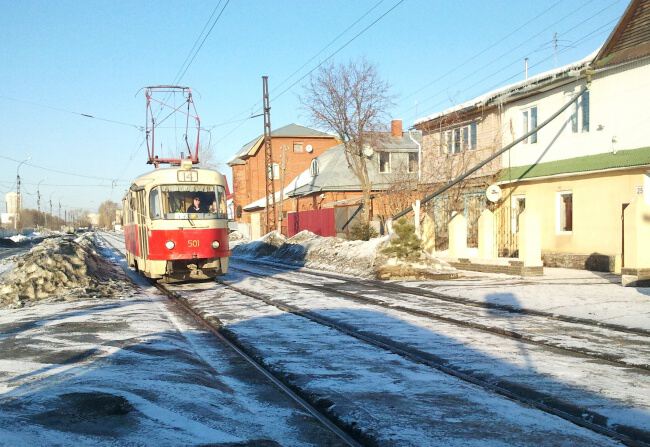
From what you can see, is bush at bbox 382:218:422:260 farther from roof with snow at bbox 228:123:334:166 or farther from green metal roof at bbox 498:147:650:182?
roof with snow at bbox 228:123:334:166

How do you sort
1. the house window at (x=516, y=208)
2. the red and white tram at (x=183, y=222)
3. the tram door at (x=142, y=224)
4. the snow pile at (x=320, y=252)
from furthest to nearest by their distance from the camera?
the house window at (x=516, y=208) → the snow pile at (x=320, y=252) → the tram door at (x=142, y=224) → the red and white tram at (x=183, y=222)

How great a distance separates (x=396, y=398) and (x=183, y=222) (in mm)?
11184

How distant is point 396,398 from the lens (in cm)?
582

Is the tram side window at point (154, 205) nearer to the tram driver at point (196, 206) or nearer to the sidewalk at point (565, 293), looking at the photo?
the tram driver at point (196, 206)

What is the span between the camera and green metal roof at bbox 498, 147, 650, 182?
18.0 meters

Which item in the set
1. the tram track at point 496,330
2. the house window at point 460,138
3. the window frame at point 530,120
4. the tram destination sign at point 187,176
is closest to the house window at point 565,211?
the window frame at point 530,120

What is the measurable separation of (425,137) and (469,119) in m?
4.21

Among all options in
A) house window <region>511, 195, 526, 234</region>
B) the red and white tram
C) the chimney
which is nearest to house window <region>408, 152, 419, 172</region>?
the chimney

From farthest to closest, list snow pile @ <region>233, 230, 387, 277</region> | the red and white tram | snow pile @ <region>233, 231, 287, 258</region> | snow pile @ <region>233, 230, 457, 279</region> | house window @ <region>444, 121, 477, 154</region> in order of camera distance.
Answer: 1. snow pile @ <region>233, 231, 287, 258</region>
2. house window @ <region>444, 121, 477, 154</region>
3. snow pile @ <region>233, 230, 387, 277</region>
4. snow pile @ <region>233, 230, 457, 279</region>
5. the red and white tram

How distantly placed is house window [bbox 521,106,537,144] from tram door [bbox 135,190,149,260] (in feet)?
48.5

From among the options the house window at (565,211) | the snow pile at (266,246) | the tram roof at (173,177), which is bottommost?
the snow pile at (266,246)

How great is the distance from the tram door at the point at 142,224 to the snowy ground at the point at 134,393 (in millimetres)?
7021

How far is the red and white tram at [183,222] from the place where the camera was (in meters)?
15.9

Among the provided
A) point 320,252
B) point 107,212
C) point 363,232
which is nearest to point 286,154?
point 363,232
